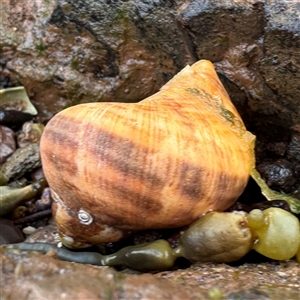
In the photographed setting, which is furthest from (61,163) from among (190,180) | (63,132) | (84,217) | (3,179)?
(3,179)

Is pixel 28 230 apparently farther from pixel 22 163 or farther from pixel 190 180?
pixel 190 180

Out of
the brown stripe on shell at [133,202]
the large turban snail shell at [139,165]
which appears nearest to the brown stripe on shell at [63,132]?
the large turban snail shell at [139,165]

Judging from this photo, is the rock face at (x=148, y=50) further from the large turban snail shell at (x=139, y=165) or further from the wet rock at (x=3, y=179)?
the wet rock at (x=3, y=179)

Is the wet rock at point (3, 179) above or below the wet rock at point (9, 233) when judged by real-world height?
above

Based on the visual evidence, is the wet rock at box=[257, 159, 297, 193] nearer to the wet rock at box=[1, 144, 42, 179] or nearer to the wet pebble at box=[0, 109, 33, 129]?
the wet rock at box=[1, 144, 42, 179]

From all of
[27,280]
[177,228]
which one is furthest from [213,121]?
[27,280]
